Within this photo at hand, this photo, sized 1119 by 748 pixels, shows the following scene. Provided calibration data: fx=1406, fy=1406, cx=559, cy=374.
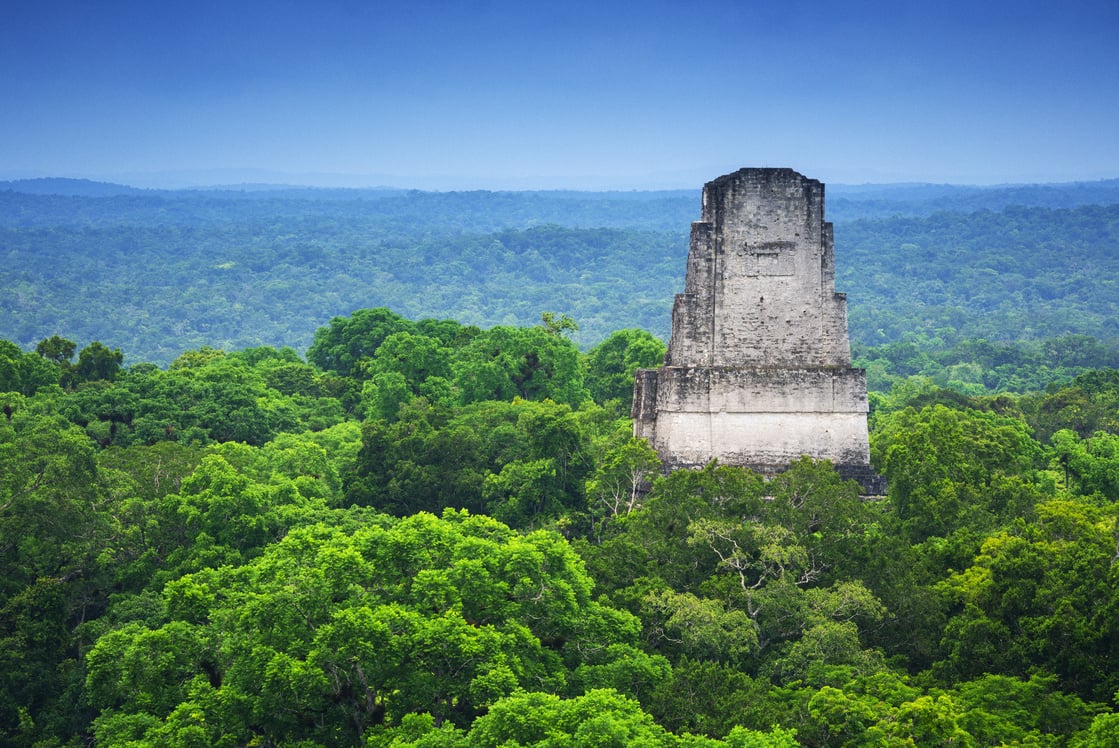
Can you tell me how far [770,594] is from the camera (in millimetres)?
23594

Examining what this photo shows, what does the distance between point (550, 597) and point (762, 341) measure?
35.7ft

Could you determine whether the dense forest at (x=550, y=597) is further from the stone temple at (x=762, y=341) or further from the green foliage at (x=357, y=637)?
the stone temple at (x=762, y=341)

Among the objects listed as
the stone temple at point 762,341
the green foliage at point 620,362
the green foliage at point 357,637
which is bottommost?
the green foliage at point 620,362

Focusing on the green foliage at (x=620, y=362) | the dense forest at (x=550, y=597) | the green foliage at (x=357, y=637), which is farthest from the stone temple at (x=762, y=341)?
the green foliage at (x=620, y=362)

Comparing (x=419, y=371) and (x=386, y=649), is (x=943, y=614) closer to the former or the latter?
(x=386, y=649)

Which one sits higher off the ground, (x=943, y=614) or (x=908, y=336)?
(x=943, y=614)

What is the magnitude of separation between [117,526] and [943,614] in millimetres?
15836

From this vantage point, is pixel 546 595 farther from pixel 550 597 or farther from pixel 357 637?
pixel 357 637

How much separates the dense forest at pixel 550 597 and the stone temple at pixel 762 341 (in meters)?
1.35

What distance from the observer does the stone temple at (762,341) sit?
98.3 feet

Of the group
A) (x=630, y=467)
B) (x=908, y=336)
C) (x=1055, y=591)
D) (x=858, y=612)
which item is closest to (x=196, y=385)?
(x=630, y=467)

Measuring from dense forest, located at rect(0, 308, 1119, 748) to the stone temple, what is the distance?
135 cm

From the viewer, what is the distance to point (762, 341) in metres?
30.3

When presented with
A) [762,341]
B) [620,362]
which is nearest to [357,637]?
[762,341]
